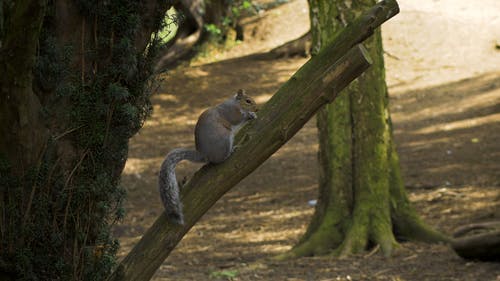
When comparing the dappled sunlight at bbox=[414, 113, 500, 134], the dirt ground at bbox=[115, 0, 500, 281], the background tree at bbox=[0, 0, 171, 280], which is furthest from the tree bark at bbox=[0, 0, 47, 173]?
the dappled sunlight at bbox=[414, 113, 500, 134]

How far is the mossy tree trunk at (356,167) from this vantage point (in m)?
7.59

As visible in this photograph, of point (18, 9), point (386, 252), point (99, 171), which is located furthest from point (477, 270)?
point (18, 9)

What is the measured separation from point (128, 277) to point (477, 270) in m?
3.34

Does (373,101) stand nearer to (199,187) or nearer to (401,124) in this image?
(199,187)

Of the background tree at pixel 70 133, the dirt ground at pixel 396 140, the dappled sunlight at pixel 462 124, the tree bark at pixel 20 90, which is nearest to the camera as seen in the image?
the tree bark at pixel 20 90

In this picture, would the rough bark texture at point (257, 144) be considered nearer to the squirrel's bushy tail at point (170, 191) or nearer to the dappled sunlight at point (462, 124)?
the squirrel's bushy tail at point (170, 191)

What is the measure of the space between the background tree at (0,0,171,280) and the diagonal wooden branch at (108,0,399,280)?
9.6 inches

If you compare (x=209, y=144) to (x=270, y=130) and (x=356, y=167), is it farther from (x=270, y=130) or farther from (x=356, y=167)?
(x=356, y=167)

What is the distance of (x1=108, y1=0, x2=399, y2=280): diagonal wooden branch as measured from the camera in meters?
4.01

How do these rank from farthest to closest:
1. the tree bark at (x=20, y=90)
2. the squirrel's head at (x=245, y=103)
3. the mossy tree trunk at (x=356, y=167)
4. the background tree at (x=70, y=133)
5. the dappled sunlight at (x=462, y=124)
→ the dappled sunlight at (x=462, y=124) < the mossy tree trunk at (x=356, y=167) < the squirrel's head at (x=245, y=103) < the background tree at (x=70, y=133) < the tree bark at (x=20, y=90)

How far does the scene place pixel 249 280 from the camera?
22.4ft

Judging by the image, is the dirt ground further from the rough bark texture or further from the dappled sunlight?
the rough bark texture

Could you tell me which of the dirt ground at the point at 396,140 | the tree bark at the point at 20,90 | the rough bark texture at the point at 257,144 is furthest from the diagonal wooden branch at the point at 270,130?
the dirt ground at the point at 396,140

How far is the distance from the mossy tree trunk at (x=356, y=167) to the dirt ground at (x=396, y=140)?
250 mm
